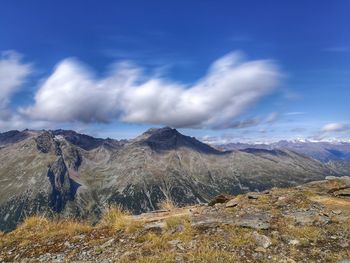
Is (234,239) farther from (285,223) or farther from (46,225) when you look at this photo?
(46,225)

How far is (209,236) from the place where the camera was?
49.4 feet

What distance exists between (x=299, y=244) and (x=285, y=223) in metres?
2.51

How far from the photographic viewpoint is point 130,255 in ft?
44.5

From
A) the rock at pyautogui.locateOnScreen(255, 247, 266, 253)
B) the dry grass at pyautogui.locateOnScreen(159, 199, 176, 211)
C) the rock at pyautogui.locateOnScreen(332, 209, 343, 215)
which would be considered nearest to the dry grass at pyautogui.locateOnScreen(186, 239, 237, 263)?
the rock at pyautogui.locateOnScreen(255, 247, 266, 253)

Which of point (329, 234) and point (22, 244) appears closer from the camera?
point (329, 234)

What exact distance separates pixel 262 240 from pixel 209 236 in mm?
2244

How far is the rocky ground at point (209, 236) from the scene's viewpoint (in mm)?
13172

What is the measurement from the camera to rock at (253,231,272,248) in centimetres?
1400

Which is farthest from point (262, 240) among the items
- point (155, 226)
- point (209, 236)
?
point (155, 226)

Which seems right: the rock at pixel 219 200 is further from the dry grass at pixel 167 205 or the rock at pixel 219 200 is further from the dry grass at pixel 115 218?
the dry grass at pixel 115 218

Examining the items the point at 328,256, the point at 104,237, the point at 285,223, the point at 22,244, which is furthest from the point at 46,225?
the point at 328,256

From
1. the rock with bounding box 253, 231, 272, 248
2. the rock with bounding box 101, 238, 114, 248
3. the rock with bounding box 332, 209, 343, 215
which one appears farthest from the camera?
the rock with bounding box 332, 209, 343, 215

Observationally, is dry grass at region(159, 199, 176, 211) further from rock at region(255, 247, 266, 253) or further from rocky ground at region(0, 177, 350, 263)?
rock at region(255, 247, 266, 253)

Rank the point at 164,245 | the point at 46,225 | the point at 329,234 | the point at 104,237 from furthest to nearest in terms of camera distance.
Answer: the point at 46,225 < the point at 104,237 < the point at 329,234 < the point at 164,245
